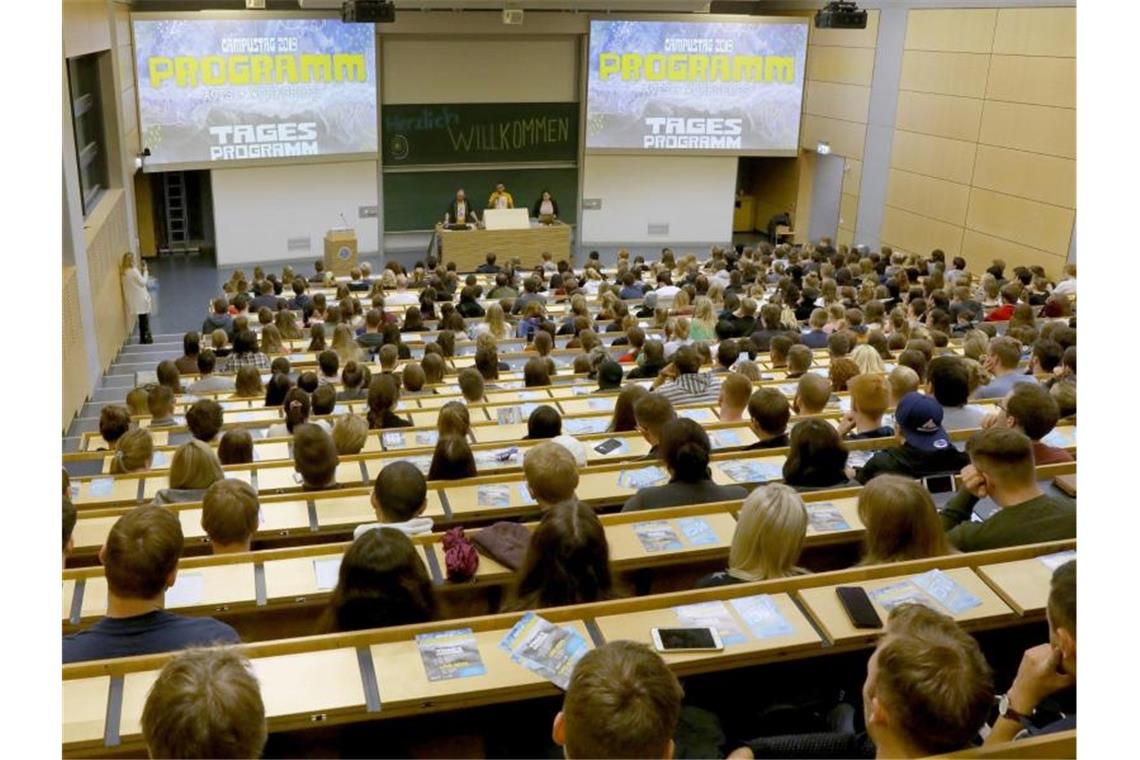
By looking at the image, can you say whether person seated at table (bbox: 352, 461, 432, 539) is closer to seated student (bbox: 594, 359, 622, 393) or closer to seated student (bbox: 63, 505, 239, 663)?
seated student (bbox: 63, 505, 239, 663)

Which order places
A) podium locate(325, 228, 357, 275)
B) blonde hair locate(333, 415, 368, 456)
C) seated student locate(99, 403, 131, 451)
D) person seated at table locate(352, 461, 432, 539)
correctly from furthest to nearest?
1. podium locate(325, 228, 357, 275)
2. seated student locate(99, 403, 131, 451)
3. blonde hair locate(333, 415, 368, 456)
4. person seated at table locate(352, 461, 432, 539)

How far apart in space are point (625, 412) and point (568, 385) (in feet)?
6.72

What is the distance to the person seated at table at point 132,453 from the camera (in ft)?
16.9

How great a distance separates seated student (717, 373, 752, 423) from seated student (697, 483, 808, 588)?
227 centimetres

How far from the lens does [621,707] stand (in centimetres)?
211

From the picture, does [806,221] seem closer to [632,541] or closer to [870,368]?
[870,368]

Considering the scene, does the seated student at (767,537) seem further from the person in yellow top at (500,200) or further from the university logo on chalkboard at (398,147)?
the university logo on chalkboard at (398,147)

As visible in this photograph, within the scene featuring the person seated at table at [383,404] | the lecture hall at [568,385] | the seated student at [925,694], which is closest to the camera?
the seated student at [925,694]

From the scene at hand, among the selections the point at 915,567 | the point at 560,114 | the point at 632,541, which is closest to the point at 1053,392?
the point at 915,567

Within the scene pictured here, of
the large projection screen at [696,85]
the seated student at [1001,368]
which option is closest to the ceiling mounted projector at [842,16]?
the large projection screen at [696,85]

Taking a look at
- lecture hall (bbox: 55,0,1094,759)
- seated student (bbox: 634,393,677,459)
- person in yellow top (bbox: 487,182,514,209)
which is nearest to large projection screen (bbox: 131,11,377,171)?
lecture hall (bbox: 55,0,1094,759)

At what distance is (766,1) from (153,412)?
15.0m

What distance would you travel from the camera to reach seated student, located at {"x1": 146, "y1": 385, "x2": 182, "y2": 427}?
21.2 ft

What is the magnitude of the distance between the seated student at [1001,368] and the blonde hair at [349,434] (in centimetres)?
400
